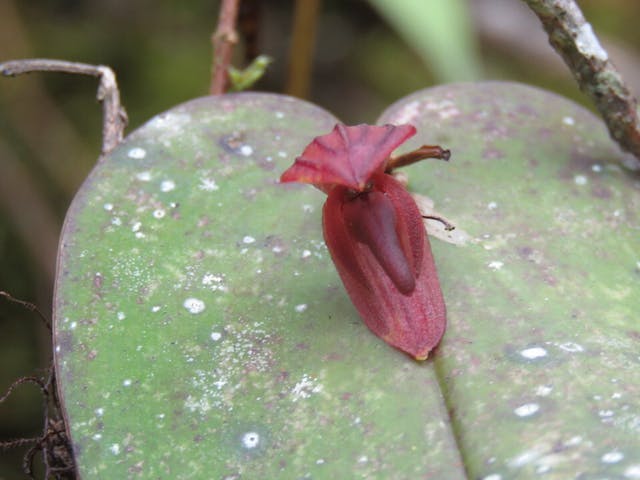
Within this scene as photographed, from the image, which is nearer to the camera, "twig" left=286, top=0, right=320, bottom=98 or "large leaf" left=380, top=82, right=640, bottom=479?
"large leaf" left=380, top=82, right=640, bottom=479

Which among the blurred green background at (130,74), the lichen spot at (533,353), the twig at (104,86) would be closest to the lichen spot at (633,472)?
the lichen spot at (533,353)

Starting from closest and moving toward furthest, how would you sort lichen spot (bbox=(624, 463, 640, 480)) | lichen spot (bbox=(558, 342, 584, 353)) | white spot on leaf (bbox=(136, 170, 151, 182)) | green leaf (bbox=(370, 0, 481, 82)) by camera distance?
1. lichen spot (bbox=(624, 463, 640, 480))
2. lichen spot (bbox=(558, 342, 584, 353))
3. white spot on leaf (bbox=(136, 170, 151, 182))
4. green leaf (bbox=(370, 0, 481, 82))

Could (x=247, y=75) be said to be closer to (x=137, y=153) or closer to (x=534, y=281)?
(x=137, y=153)

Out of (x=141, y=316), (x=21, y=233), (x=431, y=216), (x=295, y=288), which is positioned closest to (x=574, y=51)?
(x=431, y=216)

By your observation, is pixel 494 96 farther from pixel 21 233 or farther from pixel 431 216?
pixel 21 233

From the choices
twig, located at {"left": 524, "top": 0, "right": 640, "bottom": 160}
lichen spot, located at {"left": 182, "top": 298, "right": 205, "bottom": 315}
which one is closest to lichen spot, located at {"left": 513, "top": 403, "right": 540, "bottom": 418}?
lichen spot, located at {"left": 182, "top": 298, "right": 205, "bottom": 315}

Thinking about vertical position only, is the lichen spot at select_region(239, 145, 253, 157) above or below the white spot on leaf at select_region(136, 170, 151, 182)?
above

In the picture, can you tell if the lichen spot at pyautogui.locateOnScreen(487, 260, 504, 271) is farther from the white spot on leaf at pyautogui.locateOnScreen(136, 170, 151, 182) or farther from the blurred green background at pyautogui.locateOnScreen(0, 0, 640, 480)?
the blurred green background at pyautogui.locateOnScreen(0, 0, 640, 480)

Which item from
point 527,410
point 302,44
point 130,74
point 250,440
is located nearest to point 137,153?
point 250,440
